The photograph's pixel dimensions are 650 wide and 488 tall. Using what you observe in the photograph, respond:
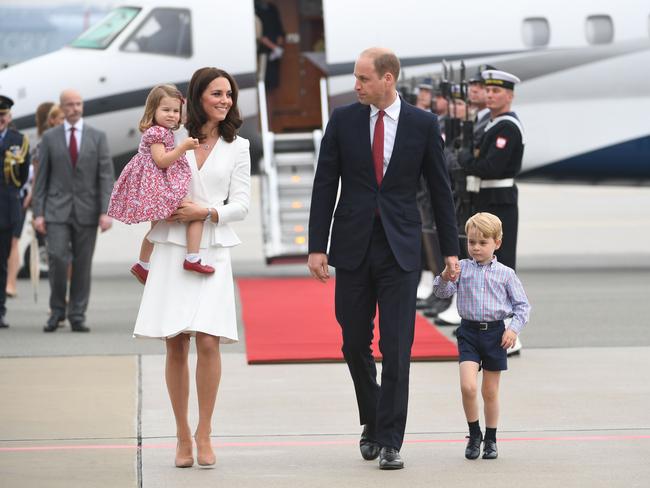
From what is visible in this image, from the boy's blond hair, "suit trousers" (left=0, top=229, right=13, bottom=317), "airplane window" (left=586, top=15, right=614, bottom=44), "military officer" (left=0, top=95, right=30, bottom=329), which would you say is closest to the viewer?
the boy's blond hair

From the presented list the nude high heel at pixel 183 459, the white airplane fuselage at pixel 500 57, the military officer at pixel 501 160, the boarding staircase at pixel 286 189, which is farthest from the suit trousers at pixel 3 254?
the nude high heel at pixel 183 459

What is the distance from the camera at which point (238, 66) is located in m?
16.4

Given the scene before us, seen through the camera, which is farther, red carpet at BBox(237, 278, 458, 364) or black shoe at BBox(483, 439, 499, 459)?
red carpet at BBox(237, 278, 458, 364)

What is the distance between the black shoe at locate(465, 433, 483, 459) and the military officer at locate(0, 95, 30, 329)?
5.78 metres

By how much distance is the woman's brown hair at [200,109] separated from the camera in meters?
6.57

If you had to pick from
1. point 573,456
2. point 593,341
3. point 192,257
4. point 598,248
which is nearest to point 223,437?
point 192,257

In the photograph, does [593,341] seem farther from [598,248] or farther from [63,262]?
[598,248]

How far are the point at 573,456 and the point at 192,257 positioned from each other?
1.95 m

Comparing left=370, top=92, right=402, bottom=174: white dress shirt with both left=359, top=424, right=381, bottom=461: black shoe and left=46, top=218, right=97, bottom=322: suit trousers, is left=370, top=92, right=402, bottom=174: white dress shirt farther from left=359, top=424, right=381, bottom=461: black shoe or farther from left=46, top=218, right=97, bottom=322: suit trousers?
left=46, top=218, right=97, bottom=322: suit trousers

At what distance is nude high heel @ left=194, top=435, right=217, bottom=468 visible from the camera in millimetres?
6535

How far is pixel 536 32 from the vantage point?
16828 millimetres

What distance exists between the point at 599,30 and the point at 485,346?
1088 cm

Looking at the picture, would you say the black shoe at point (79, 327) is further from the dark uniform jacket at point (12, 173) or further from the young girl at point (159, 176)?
the young girl at point (159, 176)

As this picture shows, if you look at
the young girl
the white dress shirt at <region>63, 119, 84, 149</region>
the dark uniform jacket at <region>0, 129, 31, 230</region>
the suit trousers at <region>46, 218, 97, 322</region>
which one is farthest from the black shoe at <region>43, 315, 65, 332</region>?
the young girl
